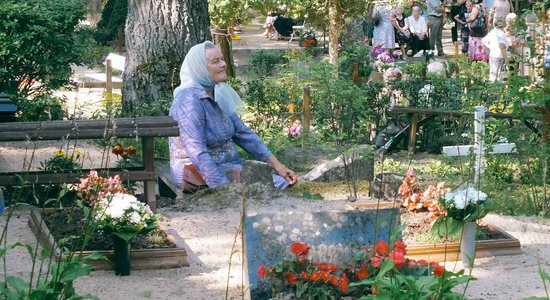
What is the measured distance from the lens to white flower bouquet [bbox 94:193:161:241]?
21.4ft

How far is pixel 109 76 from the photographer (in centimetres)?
1677

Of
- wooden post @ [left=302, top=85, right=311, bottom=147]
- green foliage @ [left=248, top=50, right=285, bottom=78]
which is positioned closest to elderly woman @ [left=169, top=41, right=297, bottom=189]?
wooden post @ [left=302, top=85, right=311, bottom=147]

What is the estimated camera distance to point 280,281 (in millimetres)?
5645

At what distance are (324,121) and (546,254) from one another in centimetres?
593

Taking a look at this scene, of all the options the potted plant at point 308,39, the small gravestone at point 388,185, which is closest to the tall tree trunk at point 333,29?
the potted plant at point 308,39

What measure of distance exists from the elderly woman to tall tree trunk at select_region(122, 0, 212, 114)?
3.38m

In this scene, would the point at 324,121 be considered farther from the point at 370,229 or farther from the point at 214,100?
the point at 370,229

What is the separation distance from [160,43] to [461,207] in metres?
6.57

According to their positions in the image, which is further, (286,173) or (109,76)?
(109,76)

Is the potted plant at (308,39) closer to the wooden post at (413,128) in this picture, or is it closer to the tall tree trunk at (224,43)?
the tall tree trunk at (224,43)

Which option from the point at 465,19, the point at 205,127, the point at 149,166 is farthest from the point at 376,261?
the point at 465,19

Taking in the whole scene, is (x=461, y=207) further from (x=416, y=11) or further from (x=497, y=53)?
(x=416, y=11)

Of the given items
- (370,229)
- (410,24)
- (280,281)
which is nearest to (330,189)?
(370,229)

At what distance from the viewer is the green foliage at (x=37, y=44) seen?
12586 mm
